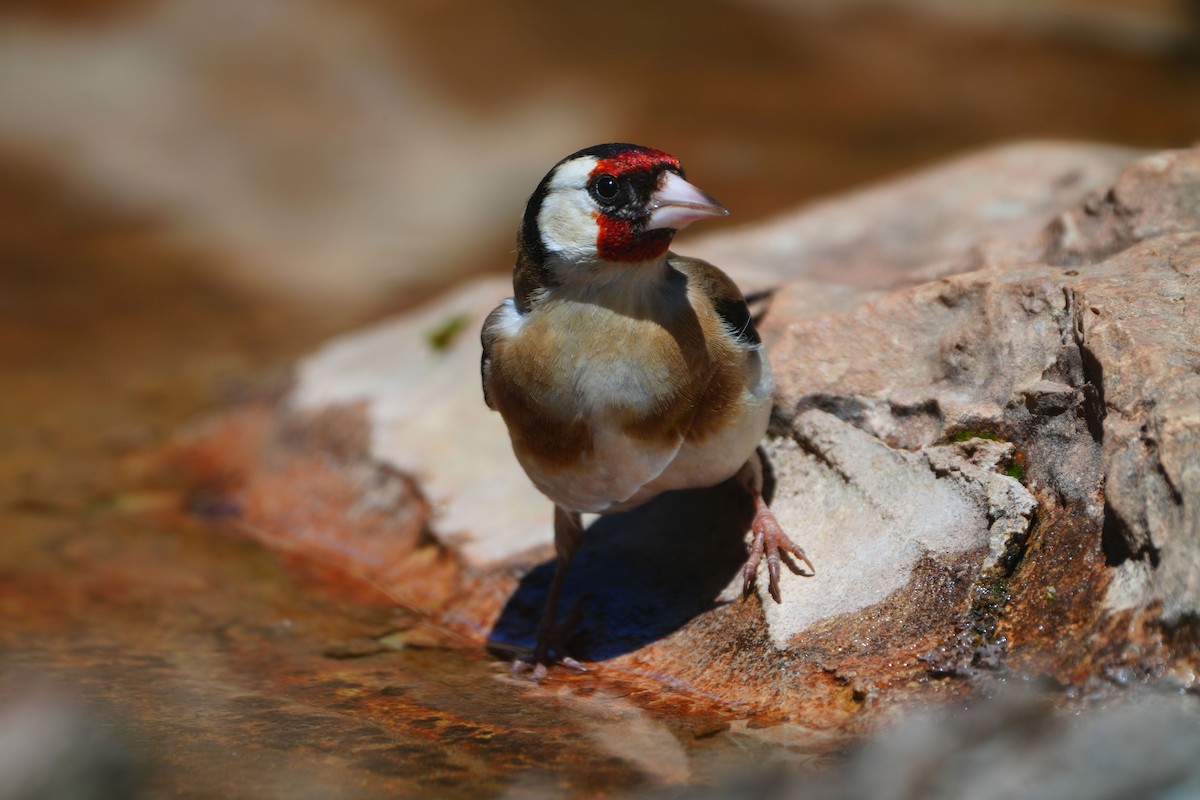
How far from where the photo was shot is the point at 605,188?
11.6 ft

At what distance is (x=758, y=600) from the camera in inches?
150

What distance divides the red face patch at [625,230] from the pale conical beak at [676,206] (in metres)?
0.04

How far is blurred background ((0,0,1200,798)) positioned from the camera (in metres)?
10.6

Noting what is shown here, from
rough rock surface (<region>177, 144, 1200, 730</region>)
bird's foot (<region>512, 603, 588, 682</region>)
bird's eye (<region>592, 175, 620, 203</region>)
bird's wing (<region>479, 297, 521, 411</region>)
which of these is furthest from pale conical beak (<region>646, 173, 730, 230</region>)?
Result: bird's foot (<region>512, 603, 588, 682</region>)

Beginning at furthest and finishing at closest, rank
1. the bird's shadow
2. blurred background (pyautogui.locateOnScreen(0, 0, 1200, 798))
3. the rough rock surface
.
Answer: blurred background (pyautogui.locateOnScreen(0, 0, 1200, 798)) → the bird's shadow → the rough rock surface

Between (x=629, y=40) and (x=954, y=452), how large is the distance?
11419 mm

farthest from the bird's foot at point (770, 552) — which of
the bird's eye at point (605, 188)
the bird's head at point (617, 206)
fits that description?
the bird's eye at point (605, 188)

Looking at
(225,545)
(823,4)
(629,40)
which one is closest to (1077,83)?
(823,4)

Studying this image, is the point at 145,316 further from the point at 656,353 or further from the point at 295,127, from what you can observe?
the point at 656,353

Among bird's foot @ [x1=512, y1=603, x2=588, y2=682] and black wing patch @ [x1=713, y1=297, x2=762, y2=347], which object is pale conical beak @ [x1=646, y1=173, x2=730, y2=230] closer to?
black wing patch @ [x1=713, y1=297, x2=762, y2=347]

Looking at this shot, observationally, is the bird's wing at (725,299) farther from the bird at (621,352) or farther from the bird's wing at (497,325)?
the bird's wing at (497,325)

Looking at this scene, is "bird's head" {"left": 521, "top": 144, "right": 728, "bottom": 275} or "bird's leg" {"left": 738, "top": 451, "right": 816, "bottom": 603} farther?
"bird's leg" {"left": 738, "top": 451, "right": 816, "bottom": 603}

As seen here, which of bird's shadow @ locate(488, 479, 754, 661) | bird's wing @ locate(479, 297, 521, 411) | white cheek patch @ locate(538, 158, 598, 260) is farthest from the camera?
bird's shadow @ locate(488, 479, 754, 661)

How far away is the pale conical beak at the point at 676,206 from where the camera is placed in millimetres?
3465
